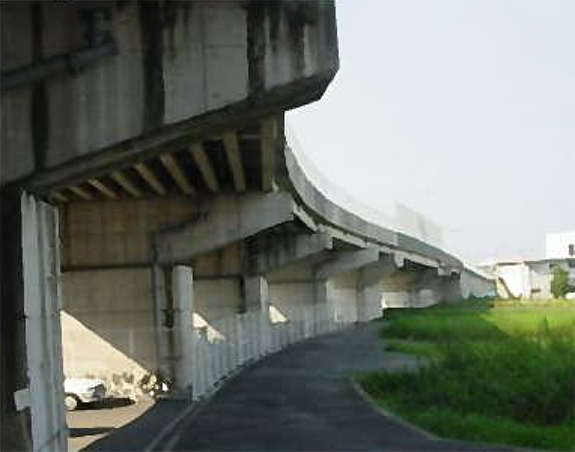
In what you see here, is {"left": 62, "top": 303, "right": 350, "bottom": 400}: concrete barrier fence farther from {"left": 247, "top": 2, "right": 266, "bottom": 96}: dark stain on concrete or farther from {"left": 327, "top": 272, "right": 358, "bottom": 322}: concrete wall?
{"left": 327, "top": 272, "right": 358, "bottom": 322}: concrete wall

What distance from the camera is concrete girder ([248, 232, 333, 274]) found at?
4404 cm

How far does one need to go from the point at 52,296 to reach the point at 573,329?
29271 millimetres

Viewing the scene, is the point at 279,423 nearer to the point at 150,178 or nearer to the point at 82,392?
the point at 82,392

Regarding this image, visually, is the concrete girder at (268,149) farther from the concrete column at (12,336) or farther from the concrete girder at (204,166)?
the concrete column at (12,336)

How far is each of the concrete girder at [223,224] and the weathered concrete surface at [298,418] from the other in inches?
161

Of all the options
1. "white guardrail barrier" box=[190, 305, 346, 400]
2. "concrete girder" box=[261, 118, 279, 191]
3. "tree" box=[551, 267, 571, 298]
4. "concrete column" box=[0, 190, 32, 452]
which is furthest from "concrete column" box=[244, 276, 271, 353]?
"tree" box=[551, 267, 571, 298]

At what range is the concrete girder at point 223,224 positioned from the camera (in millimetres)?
28938

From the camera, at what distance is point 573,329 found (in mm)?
39062

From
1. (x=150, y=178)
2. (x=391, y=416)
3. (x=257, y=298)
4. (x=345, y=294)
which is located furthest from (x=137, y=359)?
(x=345, y=294)

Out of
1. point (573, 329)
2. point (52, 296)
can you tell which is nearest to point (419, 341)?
point (573, 329)

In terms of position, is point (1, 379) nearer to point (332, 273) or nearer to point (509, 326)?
point (509, 326)

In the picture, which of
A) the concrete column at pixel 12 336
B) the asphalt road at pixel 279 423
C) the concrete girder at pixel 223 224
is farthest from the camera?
the concrete girder at pixel 223 224

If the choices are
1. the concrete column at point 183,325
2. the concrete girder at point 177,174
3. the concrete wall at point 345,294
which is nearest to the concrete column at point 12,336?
the concrete girder at point 177,174

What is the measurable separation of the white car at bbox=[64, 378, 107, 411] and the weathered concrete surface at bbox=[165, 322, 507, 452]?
3001 mm
